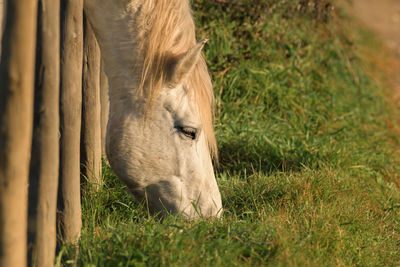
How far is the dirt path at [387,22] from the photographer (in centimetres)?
886

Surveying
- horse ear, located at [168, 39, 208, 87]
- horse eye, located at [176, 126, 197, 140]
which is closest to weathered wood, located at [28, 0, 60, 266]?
horse ear, located at [168, 39, 208, 87]

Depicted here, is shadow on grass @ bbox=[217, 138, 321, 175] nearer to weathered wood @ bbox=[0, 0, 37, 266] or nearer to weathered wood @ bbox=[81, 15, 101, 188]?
weathered wood @ bbox=[81, 15, 101, 188]

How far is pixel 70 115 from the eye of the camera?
232 cm

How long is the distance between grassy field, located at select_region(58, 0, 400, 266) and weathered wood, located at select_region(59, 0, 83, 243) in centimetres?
15

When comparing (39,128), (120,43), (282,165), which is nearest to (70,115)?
(39,128)

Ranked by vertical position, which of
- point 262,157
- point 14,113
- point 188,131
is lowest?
point 262,157

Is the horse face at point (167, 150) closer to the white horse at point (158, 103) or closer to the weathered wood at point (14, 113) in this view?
the white horse at point (158, 103)

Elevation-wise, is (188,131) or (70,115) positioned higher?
(70,115)

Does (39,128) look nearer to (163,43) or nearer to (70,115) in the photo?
(70,115)

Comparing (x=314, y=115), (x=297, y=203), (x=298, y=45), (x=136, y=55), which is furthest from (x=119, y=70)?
(x=298, y=45)

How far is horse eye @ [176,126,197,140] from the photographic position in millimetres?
2684

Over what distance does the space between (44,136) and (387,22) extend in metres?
12.3

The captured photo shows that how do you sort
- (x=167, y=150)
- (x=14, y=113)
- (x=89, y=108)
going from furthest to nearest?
1. (x=89, y=108)
2. (x=167, y=150)
3. (x=14, y=113)

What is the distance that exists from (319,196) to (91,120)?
156 centimetres
